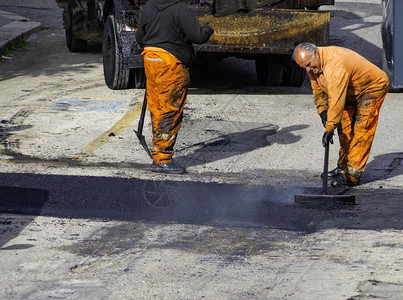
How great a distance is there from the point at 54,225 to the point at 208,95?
499cm

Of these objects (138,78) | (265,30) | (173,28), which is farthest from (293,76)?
(173,28)

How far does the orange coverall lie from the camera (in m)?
5.92

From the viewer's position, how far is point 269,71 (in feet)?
35.1

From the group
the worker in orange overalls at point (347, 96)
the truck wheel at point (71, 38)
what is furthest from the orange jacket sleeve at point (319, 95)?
the truck wheel at point (71, 38)

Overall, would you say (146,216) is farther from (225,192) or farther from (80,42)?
(80,42)

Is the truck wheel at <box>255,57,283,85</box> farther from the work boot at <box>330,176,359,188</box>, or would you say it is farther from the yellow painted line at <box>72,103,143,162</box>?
the work boot at <box>330,176,359,188</box>

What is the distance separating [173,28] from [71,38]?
22.3 feet

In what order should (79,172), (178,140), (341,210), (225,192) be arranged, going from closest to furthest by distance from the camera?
(341,210) < (225,192) < (79,172) < (178,140)

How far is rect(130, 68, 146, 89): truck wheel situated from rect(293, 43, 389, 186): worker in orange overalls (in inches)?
164

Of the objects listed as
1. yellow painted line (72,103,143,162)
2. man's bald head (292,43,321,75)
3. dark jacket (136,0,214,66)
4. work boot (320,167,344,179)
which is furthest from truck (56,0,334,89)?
man's bald head (292,43,321,75)

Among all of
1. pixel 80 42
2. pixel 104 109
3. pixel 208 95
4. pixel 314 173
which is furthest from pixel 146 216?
pixel 80 42

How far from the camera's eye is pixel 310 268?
4.59 metres

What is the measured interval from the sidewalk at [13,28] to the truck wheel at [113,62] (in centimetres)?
343

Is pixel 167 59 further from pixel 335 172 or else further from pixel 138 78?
pixel 138 78
